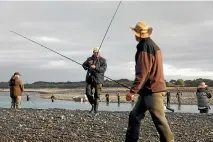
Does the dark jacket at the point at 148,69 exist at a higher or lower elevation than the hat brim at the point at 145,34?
lower

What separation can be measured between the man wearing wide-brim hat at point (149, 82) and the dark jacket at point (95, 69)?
5.89 m

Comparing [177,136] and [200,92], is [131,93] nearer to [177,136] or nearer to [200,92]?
[177,136]

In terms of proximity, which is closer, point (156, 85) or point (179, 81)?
point (156, 85)

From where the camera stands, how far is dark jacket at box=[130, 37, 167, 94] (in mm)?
6836

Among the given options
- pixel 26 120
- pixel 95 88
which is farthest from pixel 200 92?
pixel 26 120

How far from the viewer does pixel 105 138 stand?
8789mm

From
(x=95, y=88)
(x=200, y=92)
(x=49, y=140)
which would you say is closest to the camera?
(x=49, y=140)

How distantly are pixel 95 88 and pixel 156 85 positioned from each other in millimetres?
6605

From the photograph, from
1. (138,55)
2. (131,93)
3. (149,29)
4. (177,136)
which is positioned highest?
(149,29)

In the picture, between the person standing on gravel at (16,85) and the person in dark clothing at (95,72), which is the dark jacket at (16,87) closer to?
the person standing on gravel at (16,85)

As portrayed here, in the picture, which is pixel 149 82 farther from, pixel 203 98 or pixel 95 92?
pixel 203 98

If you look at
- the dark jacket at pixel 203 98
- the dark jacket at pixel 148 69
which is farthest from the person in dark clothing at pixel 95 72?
the dark jacket at pixel 203 98

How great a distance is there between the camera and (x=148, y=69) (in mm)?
6844

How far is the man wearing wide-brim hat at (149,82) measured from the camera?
6852 mm
